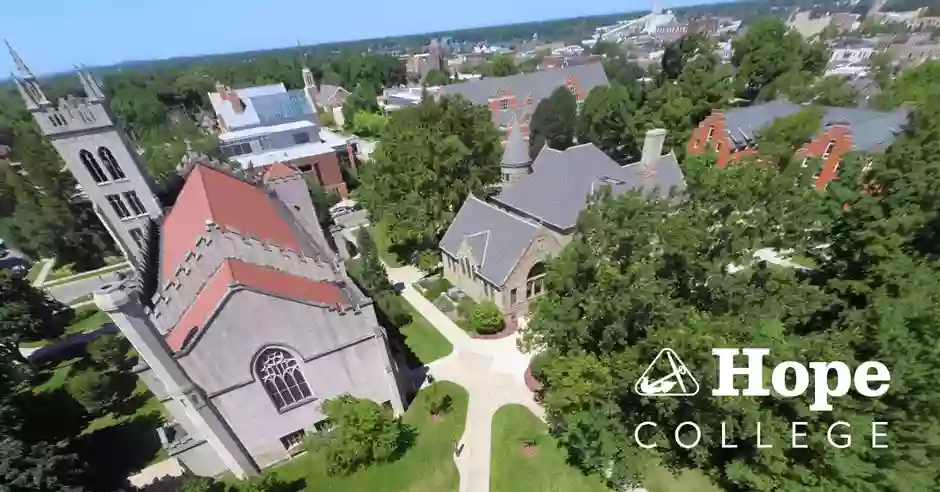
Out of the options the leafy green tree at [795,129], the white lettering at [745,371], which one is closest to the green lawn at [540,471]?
the white lettering at [745,371]

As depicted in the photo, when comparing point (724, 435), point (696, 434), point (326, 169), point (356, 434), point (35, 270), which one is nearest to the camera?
point (724, 435)

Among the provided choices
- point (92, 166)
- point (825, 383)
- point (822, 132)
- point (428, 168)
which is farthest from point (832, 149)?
point (92, 166)

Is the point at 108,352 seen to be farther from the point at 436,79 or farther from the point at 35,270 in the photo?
the point at 436,79

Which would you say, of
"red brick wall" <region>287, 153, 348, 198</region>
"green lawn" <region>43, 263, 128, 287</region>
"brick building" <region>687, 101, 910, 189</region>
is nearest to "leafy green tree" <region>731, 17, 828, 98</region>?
"brick building" <region>687, 101, 910, 189</region>

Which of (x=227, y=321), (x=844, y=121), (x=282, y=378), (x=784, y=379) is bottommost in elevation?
(x=282, y=378)

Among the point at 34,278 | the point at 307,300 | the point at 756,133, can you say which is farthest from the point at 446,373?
the point at 34,278

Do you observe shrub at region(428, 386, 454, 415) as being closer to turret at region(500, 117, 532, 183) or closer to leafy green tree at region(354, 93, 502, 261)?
leafy green tree at region(354, 93, 502, 261)

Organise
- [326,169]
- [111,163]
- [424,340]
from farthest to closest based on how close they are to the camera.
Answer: [326,169] < [424,340] < [111,163]
